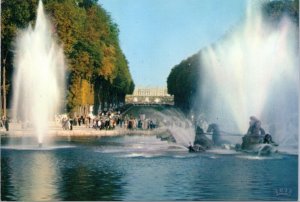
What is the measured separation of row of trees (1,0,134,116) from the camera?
33156 mm

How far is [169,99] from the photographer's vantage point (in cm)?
10631

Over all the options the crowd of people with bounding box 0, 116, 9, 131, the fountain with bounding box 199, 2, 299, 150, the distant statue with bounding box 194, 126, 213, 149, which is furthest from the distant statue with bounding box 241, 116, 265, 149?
the crowd of people with bounding box 0, 116, 9, 131

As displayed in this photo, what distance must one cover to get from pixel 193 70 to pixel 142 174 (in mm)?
37660

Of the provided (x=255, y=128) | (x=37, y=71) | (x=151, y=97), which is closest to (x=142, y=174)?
(x=255, y=128)

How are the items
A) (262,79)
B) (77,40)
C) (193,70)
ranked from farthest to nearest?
1. (193,70)
2. (77,40)
3. (262,79)

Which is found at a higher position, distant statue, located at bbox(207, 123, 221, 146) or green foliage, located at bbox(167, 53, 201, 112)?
green foliage, located at bbox(167, 53, 201, 112)

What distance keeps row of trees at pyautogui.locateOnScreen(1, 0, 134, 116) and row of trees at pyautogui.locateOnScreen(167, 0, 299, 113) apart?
418cm

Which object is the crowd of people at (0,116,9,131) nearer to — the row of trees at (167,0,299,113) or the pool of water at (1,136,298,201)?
the pool of water at (1,136,298,201)

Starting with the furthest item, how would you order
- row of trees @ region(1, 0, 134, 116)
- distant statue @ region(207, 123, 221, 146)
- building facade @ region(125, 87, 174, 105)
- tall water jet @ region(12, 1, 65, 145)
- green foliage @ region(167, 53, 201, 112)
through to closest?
building facade @ region(125, 87, 174, 105), green foliage @ region(167, 53, 201, 112), tall water jet @ region(12, 1, 65, 145), row of trees @ region(1, 0, 134, 116), distant statue @ region(207, 123, 221, 146)

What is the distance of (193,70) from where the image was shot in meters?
58.8

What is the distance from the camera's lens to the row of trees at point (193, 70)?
1350 inches

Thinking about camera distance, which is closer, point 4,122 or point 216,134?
point 216,134

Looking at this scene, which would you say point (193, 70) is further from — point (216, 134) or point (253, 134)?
point (253, 134)

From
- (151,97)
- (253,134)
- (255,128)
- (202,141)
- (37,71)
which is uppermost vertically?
(151,97)
